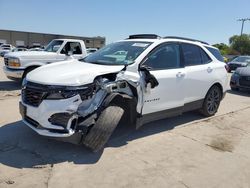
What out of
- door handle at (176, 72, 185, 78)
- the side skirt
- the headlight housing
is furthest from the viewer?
the headlight housing

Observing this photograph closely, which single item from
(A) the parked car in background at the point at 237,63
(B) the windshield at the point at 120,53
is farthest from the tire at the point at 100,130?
(A) the parked car in background at the point at 237,63

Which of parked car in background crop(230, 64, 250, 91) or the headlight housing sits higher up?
the headlight housing

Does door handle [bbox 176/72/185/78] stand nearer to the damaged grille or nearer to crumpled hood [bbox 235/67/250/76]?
the damaged grille

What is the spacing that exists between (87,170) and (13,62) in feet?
22.1

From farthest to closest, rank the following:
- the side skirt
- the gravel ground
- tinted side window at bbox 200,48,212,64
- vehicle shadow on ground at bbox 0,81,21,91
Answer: vehicle shadow on ground at bbox 0,81,21,91
tinted side window at bbox 200,48,212,64
the side skirt
the gravel ground

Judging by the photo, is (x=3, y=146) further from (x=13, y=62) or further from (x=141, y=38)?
(x=13, y=62)

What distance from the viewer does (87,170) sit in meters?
3.58

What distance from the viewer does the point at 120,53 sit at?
5043mm

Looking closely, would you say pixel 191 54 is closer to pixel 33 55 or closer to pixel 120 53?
pixel 120 53

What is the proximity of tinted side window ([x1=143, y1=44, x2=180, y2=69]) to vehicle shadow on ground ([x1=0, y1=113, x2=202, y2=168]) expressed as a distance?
4.27 feet

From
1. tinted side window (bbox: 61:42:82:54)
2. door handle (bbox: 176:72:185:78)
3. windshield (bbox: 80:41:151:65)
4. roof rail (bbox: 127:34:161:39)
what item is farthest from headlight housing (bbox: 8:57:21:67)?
door handle (bbox: 176:72:185:78)

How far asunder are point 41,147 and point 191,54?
3.59 meters

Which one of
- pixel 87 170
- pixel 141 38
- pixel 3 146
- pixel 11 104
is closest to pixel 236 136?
pixel 141 38

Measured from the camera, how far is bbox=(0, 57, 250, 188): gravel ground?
338 cm
